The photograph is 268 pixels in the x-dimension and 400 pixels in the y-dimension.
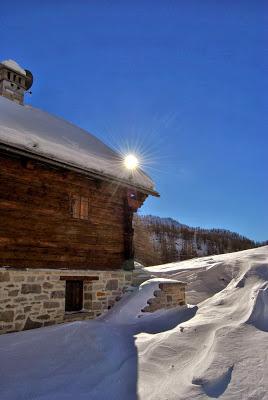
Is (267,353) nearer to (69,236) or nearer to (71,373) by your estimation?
(71,373)

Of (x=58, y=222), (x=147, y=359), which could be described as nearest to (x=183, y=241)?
(x=58, y=222)

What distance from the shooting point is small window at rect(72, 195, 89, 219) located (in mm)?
9830

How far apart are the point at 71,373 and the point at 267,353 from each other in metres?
2.81

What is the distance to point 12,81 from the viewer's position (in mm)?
13273

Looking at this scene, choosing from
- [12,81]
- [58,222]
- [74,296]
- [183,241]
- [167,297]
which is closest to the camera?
[58,222]

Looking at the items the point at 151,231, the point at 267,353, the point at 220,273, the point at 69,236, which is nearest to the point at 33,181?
the point at 69,236

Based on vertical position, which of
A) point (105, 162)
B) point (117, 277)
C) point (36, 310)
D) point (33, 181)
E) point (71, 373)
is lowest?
point (71, 373)

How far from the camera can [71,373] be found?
4.94 m

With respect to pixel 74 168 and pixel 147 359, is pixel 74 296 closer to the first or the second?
pixel 74 168

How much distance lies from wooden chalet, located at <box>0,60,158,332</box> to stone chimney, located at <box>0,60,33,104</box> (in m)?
1.54

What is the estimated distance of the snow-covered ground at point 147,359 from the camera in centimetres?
431

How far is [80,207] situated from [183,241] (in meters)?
27.2

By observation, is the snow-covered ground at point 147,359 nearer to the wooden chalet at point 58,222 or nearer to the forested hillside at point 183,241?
the wooden chalet at point 58,222

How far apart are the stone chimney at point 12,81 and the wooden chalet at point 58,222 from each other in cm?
154
